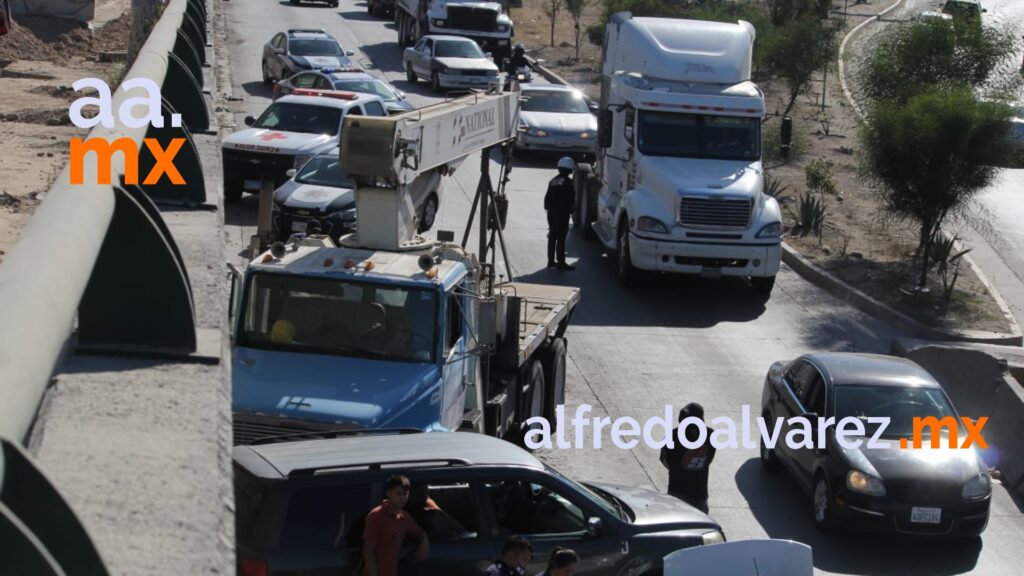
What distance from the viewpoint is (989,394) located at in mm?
15883

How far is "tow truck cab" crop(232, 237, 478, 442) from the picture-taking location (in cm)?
1027

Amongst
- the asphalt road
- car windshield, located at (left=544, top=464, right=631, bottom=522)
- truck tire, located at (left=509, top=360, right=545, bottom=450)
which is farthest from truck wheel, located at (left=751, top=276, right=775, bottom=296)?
car windshield, located at (left=544, top=464, right=631, bottom=522)

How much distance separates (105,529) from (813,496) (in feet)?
36.4

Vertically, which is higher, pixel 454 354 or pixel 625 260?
pixel 454 354

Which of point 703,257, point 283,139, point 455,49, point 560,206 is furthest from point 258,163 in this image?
point 455,49

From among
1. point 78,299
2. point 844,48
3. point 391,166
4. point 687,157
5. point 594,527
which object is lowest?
point 844,48

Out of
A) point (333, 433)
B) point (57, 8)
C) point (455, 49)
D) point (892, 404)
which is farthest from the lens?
point (57, 8)

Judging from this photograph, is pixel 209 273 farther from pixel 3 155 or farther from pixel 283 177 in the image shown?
pixel 283 177

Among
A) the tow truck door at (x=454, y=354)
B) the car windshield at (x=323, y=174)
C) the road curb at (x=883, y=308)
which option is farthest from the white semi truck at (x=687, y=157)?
the tow truck door at (x=454, y=354)

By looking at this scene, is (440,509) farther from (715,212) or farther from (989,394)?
(715,212)

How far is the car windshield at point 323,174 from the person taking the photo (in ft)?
70.9

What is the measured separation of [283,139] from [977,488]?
14.6 m

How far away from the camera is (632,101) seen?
21250 millimetres

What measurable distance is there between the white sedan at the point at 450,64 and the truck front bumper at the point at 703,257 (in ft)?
61.0
